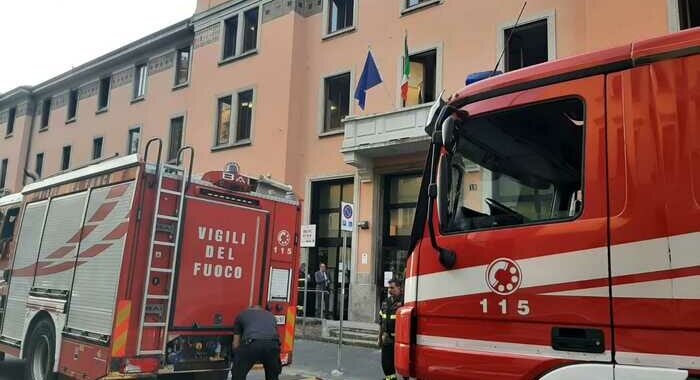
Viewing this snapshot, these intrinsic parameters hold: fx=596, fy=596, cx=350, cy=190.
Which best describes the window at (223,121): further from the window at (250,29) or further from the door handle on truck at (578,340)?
the door handle on truck at (578,340)

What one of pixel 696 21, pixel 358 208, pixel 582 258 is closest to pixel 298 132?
pixel 358 208

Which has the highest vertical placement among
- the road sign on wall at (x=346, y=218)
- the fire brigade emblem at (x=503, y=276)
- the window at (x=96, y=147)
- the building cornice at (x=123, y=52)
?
the building cornice at (x=123, y=52)

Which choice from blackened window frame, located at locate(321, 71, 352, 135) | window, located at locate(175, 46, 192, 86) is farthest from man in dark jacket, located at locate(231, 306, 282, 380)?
window, located at locate(175, 46, 192, 86)

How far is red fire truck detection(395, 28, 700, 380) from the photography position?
2992mm

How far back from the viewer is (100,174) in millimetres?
7582

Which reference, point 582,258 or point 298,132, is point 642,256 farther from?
point 298,132

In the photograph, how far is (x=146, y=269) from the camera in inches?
271

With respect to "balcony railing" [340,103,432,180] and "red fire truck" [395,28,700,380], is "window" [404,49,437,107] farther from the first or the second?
"red fire truck" [395,28,700,380]

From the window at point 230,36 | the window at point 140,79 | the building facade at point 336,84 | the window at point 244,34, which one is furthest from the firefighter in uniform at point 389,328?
the window at point 140,79

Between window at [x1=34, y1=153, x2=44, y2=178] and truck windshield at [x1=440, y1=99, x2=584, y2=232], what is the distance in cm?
3356

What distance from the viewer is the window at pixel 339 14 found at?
20.2 m

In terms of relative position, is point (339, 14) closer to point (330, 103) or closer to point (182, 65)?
point (330, 103)

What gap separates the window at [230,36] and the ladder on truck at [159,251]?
1690 centimetres

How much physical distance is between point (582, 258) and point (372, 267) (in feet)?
47.4
